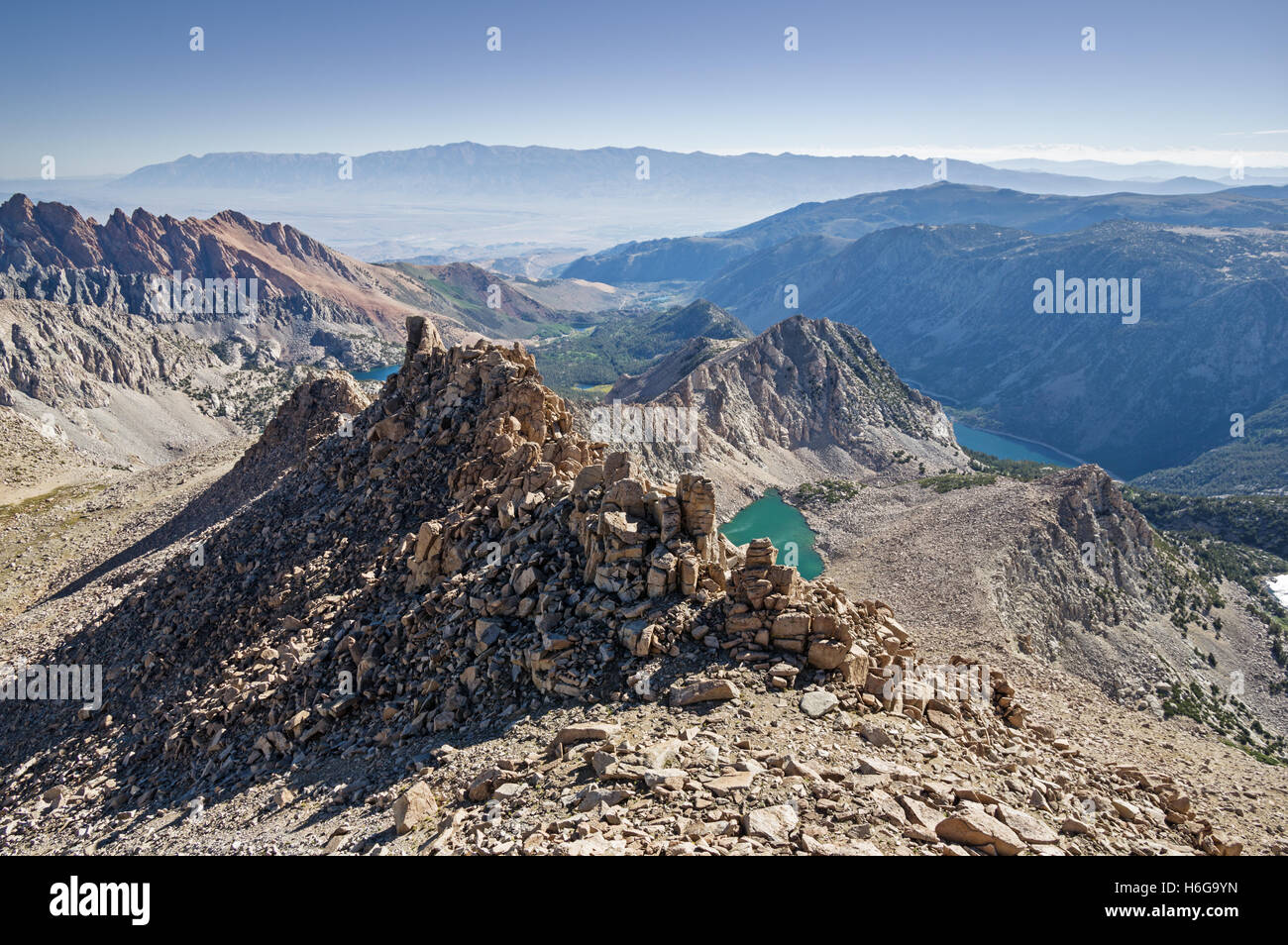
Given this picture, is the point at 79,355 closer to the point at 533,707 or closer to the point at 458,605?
the point at 458,605

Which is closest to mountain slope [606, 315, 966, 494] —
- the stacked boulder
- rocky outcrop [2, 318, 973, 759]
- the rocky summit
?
rocky outcrop [2, 318, 973, 759]

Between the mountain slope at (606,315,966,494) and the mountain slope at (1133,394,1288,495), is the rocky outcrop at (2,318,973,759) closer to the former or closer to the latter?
the mountain slope at (606,315,966,494)

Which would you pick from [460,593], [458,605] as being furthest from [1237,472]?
[458,605]

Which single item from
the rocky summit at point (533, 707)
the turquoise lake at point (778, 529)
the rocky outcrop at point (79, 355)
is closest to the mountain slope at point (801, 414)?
the turquoise lake at point (778, 529)

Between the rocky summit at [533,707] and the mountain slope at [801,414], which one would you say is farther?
the mountain slope at [801,414]

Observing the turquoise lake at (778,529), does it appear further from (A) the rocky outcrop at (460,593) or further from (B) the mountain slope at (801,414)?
(A) the rocky outcrop at (460,593)
